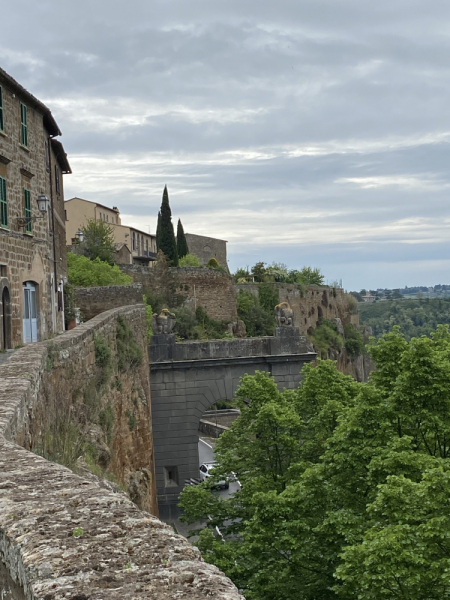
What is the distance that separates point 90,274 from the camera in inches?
1385

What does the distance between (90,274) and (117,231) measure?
30342mm

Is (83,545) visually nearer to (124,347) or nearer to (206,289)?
(124,347)

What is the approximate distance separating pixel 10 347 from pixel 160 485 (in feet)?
32.5

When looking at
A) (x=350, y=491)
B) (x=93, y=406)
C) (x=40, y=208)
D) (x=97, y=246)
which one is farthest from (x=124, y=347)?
(x=97, y=246)

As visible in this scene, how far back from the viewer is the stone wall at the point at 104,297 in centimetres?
3102

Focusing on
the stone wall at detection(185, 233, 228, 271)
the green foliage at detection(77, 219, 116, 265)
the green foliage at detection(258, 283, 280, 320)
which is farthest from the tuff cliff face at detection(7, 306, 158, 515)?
the stone wall at detection(185, 233, 228, 271)

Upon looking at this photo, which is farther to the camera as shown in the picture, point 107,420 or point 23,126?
point 23,126

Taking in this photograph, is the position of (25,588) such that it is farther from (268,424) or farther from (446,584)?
(268,424)

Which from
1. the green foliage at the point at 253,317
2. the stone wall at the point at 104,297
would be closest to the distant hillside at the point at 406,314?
the green foliage at the point at 253,317

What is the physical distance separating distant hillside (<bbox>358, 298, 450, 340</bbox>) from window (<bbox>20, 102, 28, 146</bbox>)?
106m

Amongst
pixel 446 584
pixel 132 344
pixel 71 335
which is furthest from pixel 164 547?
pixel 132 344

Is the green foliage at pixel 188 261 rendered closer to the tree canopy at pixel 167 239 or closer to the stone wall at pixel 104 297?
the tree canopy at pixel 167 239

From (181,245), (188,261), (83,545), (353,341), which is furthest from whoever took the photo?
(353,341)

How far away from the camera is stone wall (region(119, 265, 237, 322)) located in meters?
47.7
